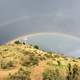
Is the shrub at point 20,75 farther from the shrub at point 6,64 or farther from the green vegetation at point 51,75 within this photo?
the shrub at point 6,64

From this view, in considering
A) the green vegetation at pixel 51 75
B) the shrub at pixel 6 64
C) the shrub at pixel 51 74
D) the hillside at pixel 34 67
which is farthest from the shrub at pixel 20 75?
the shrub at pixel 6 64

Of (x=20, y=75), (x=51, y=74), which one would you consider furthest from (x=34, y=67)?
(x=20, y=75)

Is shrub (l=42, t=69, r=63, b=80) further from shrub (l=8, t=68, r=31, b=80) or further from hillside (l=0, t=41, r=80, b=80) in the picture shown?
shrub (l=8, t=68, r=31, b=80)

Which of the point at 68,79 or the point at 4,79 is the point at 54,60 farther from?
the point at 4,79

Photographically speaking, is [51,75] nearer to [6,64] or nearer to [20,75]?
[20,75]

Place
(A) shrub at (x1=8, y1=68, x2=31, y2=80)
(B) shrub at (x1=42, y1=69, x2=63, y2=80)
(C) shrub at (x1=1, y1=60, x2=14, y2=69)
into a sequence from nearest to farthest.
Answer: (A) shrub at (x1=8, y1=68, x2=31, y2=80) < (B) shrub at (x1=42, y1=69, x2=63, y2=80) < (C) shrub at (x1=1, y1=60, x2=14, y2=69)

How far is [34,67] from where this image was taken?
8062cm

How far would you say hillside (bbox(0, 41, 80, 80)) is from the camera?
252 ft

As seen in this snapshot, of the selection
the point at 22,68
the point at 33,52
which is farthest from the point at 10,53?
the point at 22,68

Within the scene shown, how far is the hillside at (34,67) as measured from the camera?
7688 cm

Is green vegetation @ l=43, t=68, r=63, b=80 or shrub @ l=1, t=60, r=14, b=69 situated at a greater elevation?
shrub @ l=1, t=60, r=14, b=69

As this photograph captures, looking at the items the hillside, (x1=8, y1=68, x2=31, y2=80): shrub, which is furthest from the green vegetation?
(x1=8, y1=68, x2=31, y2=80): shrub

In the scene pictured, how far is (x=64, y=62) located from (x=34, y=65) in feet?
23.5

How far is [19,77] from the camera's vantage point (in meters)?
75.8
